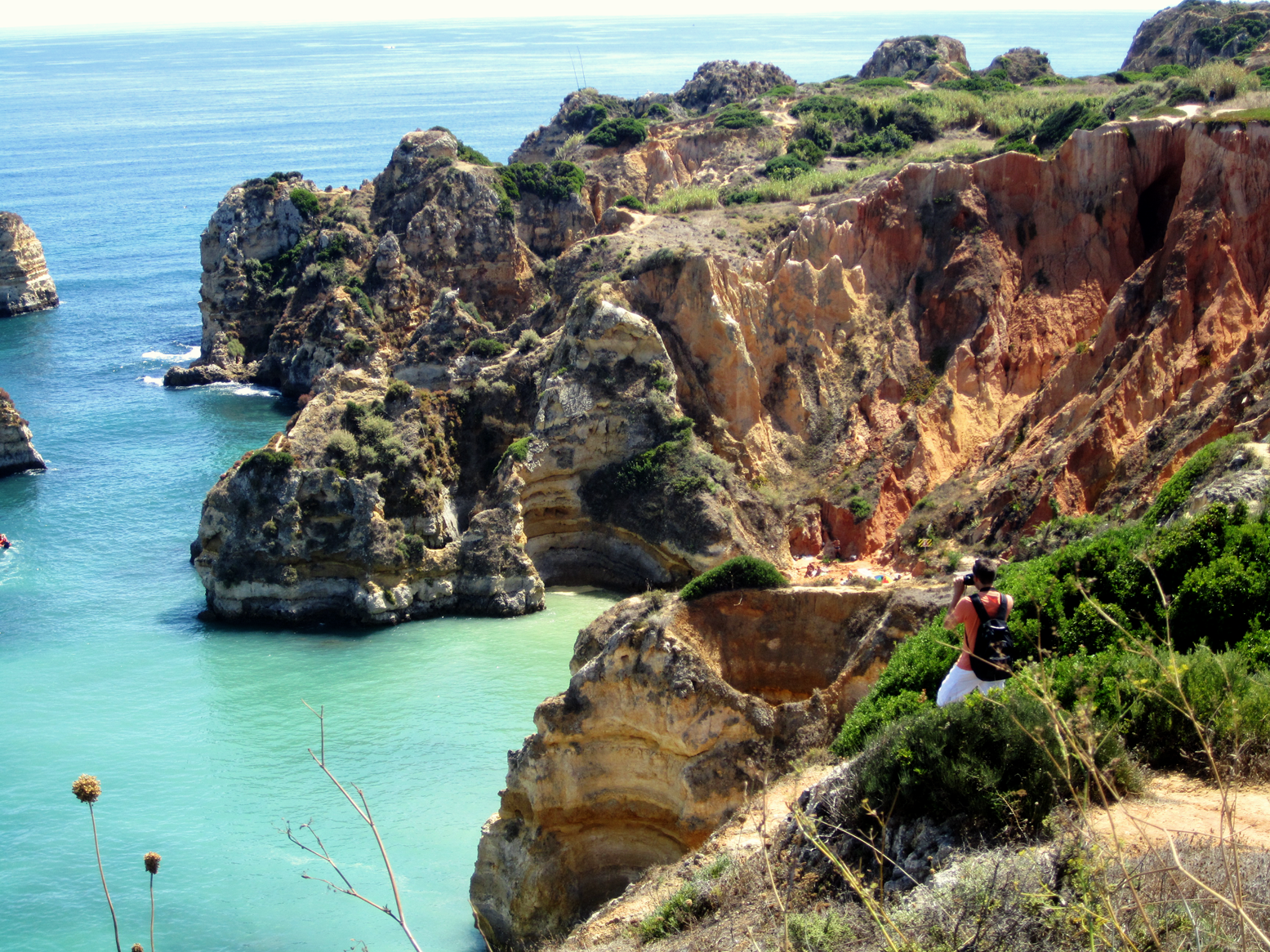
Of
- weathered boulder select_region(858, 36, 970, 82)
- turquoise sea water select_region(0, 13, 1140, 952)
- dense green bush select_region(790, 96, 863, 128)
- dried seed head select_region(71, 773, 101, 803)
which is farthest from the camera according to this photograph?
weathered boulder select_region(858, 36, 970, 82)

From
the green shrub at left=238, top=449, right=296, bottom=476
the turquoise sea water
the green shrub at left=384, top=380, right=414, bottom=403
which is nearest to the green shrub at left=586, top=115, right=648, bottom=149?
the turquoise sea water

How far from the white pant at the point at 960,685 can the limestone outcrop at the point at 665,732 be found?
5472 mm

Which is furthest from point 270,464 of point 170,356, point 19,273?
point 19,273

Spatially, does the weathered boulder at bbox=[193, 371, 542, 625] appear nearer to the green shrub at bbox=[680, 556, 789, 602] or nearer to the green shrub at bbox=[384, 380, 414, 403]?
the green shrub at bbox=[384, 380, 414, 403]

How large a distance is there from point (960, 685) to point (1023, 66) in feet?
266

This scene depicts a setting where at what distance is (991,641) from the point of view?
36.2 feet

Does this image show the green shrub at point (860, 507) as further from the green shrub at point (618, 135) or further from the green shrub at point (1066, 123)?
the green shrub at point (618, 135)

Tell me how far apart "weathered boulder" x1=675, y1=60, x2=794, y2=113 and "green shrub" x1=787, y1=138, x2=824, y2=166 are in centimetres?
2941

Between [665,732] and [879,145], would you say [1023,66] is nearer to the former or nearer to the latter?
[879,145]

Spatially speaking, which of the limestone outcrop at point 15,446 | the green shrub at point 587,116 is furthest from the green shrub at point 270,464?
the green shrub at point 587,116

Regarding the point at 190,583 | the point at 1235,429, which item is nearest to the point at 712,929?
the point at 1235,429

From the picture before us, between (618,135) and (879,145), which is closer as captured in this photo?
(879,145)

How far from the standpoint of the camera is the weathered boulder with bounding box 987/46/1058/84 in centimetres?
8025

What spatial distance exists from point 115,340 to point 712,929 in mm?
66275
